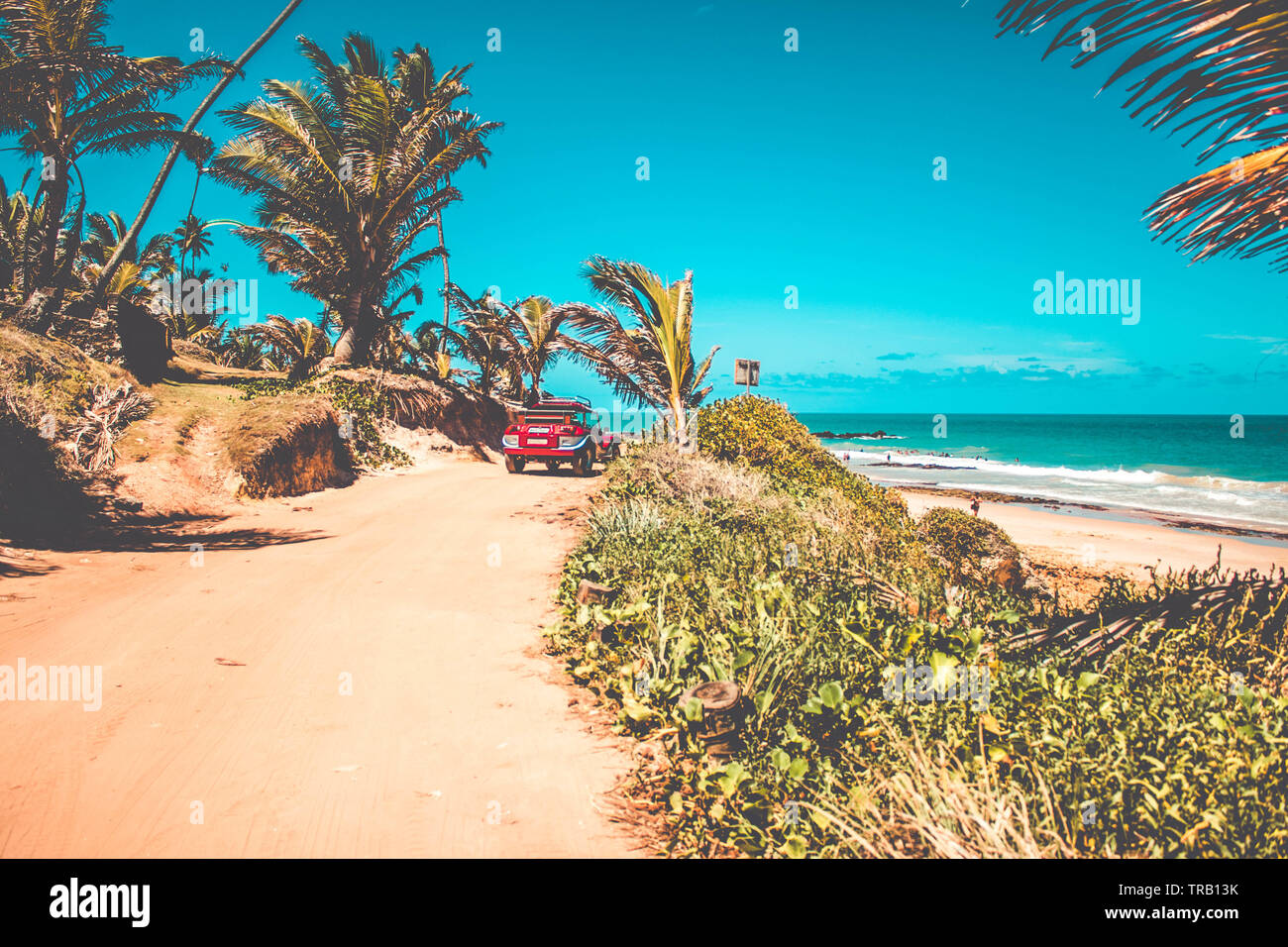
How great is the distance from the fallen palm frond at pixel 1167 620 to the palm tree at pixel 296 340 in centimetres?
2209

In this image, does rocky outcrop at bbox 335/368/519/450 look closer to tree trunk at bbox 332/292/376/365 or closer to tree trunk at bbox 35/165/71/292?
tree trunk at bbox 332/292/376/365

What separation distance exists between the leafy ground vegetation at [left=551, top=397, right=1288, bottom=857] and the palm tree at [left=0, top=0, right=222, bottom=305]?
14.6 m

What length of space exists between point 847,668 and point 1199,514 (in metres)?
25.9

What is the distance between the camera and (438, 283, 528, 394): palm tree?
28781 millimetres

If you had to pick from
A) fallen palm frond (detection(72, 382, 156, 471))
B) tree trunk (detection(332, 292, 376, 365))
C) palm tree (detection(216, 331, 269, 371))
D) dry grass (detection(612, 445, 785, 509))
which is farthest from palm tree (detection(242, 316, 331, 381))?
dry grass (detection(612, 445, 785, 509))

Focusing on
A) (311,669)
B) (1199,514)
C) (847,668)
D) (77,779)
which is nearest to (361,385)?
(311,669)

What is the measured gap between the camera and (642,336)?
14.4 metres

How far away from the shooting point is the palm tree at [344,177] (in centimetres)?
→ 1734

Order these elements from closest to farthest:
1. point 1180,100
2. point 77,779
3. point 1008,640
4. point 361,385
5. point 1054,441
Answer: point 1180,100, point 77,779, point 1008,640, point 361,385, point 1054,441

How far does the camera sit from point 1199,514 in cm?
2258

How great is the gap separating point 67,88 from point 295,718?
619 inches

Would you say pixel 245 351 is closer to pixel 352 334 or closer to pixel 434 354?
pixel 434 354

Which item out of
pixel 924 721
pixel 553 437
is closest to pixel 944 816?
pixel 924 721
